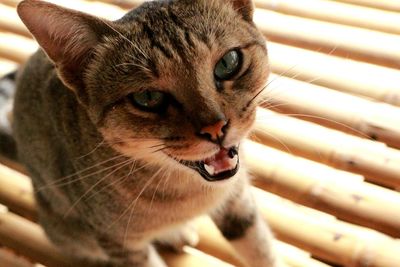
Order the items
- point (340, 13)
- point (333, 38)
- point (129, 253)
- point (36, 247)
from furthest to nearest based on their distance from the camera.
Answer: point (340, 13), point (333, 38), point (36, 247), point (129, 253)

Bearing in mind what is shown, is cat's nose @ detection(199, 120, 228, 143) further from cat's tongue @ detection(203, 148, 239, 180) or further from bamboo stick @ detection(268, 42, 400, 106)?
bamboo stick @ detection(268, 42, 400, 106)

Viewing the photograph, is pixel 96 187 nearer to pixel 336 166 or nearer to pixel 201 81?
pixel 201 81

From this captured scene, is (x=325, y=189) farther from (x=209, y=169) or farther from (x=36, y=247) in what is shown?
(x=36, y=247)

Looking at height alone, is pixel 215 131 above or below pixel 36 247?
above

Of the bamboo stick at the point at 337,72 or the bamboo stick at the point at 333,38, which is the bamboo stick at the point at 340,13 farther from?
the bamboo stick at the point at 337,72

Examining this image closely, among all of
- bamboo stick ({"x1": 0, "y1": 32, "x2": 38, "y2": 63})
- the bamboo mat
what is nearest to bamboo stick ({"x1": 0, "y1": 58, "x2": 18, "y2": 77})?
bamboo stick ({"x1": 0, "y1": 32, "x2": 38, "y2": 63})

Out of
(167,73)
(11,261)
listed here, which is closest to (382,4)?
(167,73)
